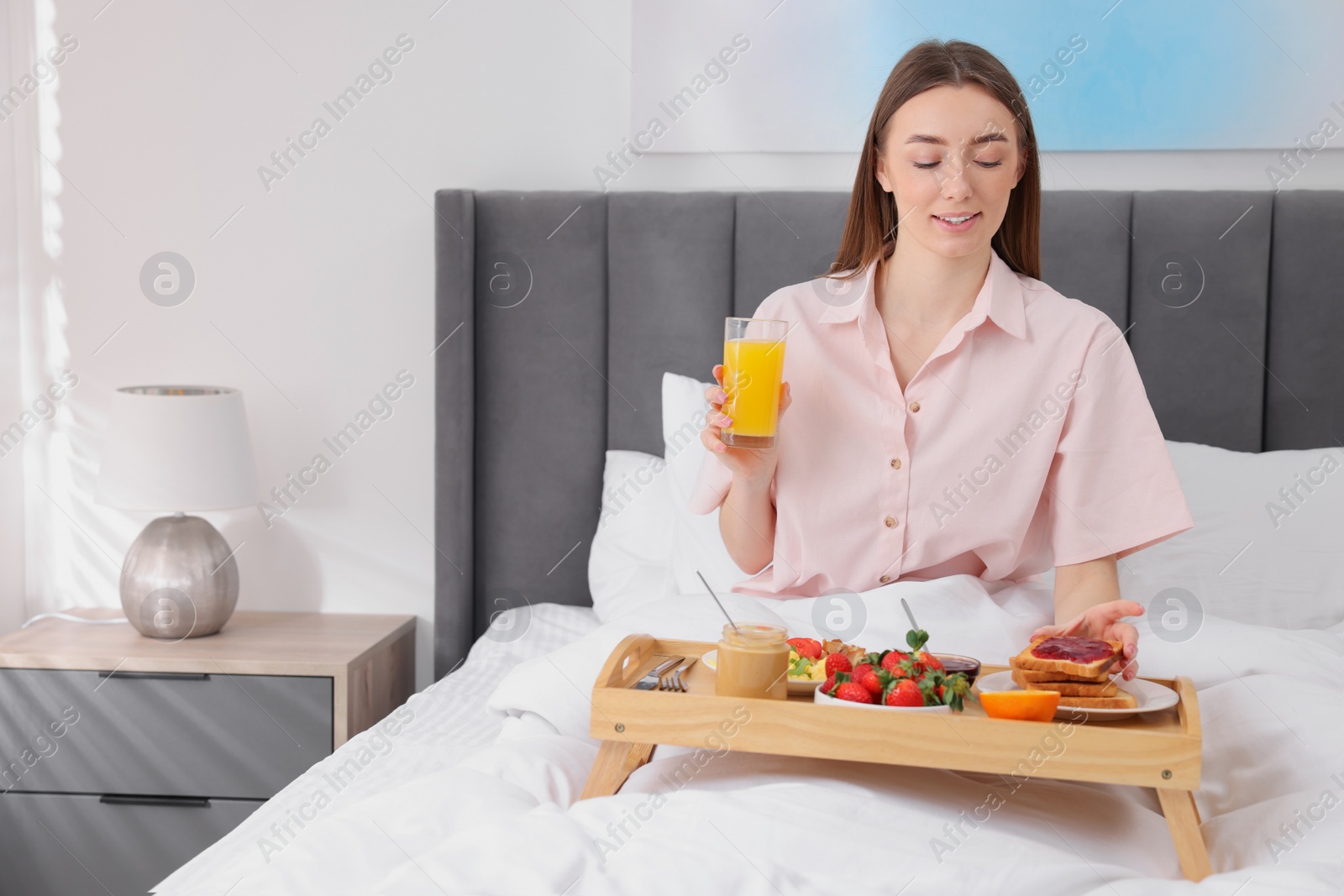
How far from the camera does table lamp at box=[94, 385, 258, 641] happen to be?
210cm

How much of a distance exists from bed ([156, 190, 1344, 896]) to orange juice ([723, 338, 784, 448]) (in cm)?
23

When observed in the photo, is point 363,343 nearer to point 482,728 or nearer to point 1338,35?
point 482,728

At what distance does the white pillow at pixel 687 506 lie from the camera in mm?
1843

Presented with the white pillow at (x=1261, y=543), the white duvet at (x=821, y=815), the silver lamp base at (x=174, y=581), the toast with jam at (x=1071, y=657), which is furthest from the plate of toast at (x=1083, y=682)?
the silver lamp base at (x=174, y=581)

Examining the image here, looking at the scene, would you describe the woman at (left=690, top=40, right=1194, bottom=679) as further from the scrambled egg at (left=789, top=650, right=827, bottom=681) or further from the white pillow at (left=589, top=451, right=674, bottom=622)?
the white pillow at (left=589, top=451, right=674, bottom=622)

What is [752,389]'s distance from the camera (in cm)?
135

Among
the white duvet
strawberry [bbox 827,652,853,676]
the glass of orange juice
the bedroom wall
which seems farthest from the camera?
the bedroom wall

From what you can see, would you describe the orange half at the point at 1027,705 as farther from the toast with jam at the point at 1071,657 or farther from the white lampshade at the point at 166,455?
the white lampshade at the point at 166,455

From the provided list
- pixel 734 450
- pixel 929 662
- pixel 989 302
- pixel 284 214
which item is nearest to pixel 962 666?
pixel 929 662

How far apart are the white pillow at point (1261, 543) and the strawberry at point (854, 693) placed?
970 mm

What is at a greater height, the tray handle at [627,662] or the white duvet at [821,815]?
the tray handle at [627,662]

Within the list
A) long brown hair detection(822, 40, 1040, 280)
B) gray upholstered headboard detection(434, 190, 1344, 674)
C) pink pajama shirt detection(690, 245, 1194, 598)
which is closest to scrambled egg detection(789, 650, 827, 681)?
pink pajama shirt detection(690, 245, 1194, 598)

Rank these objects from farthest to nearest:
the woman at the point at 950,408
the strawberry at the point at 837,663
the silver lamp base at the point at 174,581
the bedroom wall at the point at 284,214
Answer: the bedroom wall at the point at 284,214, the silver lamp base at the point at 174,581, the woman at the point at 950,408, the strawberry at the point at 837,663

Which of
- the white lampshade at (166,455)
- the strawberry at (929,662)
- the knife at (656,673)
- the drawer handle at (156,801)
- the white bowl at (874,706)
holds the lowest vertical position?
the drawer handle at (156,801)
